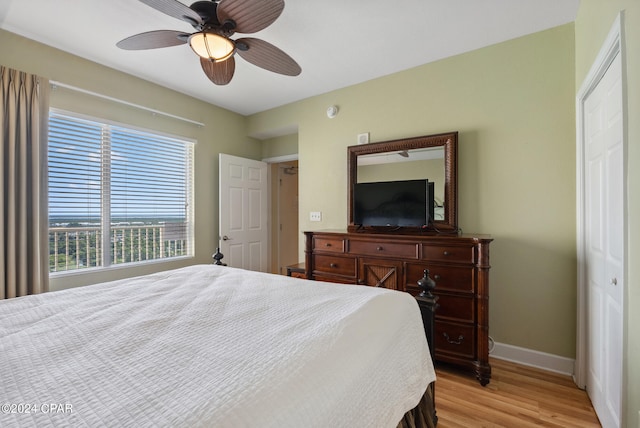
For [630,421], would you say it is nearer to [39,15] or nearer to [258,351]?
[258,351]

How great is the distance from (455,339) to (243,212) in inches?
119

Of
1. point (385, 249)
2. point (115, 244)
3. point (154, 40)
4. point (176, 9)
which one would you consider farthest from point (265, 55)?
point (115, 244)

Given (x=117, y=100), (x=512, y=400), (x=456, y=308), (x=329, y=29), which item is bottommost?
(x=512, y=400)

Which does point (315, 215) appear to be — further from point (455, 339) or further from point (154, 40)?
point (154, 40)

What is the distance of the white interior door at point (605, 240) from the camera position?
142 cm

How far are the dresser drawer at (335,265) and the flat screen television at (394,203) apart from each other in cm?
45

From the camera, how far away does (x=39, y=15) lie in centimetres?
209

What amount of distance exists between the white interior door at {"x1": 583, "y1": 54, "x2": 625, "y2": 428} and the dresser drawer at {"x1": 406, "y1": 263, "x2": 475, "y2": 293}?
706 mm

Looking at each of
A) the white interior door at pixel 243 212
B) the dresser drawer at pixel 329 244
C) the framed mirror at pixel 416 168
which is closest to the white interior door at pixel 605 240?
the framed mirror at pixel 416 168

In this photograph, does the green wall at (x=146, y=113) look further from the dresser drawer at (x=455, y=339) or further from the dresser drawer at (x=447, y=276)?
the dresser drawer at (x=455, y=339)

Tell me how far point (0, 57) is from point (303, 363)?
330 cm

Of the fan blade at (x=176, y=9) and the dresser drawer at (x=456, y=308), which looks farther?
the dresser drawer at (x=456, y=308)

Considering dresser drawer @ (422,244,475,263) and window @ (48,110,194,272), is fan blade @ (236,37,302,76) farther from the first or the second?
window @ (48,110,194,272)

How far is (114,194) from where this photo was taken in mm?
2996
